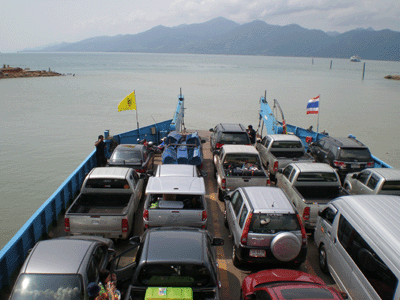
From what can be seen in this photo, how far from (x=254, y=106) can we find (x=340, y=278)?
1659 inches

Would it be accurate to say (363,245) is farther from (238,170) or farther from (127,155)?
(127,155)

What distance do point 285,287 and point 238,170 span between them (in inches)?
232

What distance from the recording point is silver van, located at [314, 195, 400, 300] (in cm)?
468

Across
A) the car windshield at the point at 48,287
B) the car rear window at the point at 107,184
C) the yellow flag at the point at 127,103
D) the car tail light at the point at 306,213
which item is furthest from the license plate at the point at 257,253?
the yellow flag at the point at 127,103

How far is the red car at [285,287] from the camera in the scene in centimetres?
454

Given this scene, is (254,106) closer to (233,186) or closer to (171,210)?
(233,186)

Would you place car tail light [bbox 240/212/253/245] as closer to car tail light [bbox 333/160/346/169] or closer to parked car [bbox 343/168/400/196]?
parked car [bbox 343/168/400/196]

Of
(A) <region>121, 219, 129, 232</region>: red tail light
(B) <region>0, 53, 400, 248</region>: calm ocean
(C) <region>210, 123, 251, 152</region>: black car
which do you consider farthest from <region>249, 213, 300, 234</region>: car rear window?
(B) <region>0, 53, 400, 248</region>: calm ocean

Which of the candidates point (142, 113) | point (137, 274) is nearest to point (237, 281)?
point (137, 274)

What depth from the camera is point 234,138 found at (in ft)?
46.6

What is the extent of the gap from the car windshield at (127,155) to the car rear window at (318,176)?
5763 millimetres

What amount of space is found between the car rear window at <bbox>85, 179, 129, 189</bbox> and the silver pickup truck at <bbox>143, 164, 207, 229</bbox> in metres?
1.15

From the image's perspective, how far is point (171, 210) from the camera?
732 centimetres

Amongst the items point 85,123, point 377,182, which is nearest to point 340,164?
point 377,182
